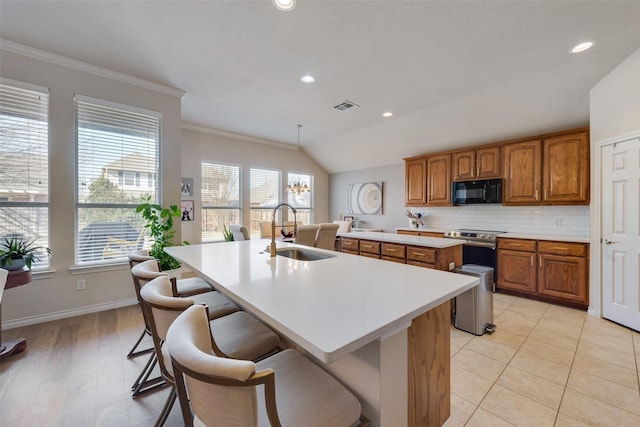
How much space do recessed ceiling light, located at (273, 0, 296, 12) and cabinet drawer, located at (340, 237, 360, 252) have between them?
285 cm

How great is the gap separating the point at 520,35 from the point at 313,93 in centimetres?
Answer: 233

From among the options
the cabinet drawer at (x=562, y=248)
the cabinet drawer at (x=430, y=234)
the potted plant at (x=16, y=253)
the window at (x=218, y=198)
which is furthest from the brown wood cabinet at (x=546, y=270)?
the potted plant at (x=16, y=253)

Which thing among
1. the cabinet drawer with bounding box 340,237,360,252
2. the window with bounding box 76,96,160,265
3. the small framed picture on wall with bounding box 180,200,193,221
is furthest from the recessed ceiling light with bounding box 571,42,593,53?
the small framed picture on wall with bounding box 180,200,193,221

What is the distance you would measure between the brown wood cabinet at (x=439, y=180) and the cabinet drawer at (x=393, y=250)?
78.7 inches

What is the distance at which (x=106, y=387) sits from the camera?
70.9 inches

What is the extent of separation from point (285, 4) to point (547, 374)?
3.49 metres

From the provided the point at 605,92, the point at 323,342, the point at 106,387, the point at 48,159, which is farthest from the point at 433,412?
the point at 48,159

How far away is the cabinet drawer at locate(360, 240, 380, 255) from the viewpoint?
359cm

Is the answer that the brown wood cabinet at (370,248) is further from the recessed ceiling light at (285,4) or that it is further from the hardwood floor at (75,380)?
the recessed ceiling light at (285,4)

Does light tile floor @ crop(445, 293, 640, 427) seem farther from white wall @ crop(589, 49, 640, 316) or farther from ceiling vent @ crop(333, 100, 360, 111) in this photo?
ceiling vent @ crop(333, 100, 360, 111)

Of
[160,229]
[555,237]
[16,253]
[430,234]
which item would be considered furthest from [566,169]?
[16,253]

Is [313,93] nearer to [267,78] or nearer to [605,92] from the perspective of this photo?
[267,78]

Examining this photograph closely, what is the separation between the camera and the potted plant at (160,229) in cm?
325

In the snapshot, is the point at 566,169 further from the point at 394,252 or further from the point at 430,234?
the point at 394,252
